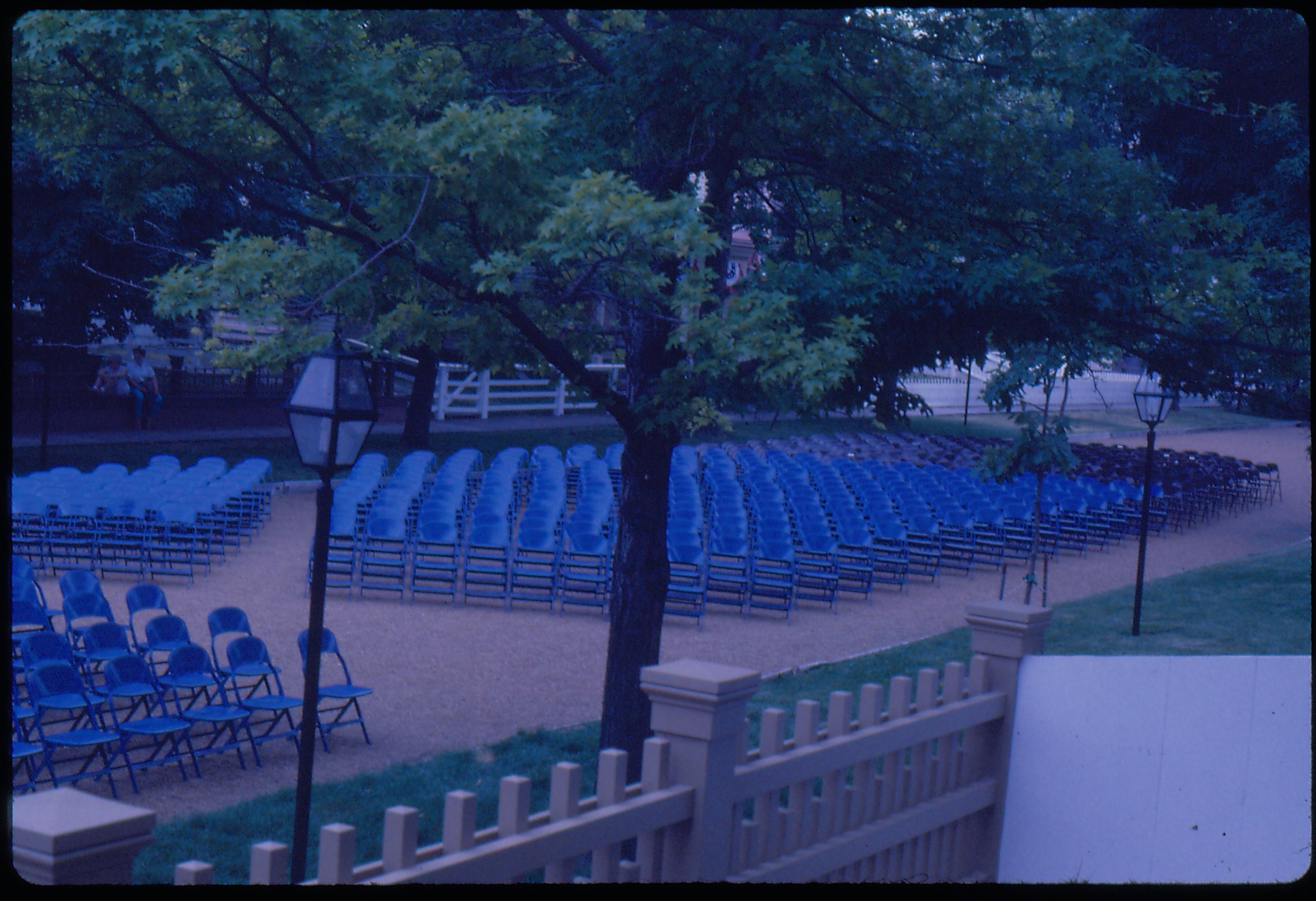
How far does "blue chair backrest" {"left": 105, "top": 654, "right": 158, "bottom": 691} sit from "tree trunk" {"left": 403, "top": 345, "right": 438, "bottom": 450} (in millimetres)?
17367

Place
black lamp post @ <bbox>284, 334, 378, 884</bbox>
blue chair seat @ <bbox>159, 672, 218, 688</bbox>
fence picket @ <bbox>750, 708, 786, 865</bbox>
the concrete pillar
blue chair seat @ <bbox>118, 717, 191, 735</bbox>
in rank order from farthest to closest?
blue chair seat @ <bbox>159, 672, 218, 688</bbox> → blue chair seat @ <bbox>118, 717, 191, 735</bbox> → black lamp post @ <bbox>284, 334, 378, 884</bbox> → fence picket @ <bbox>750, 708, 786, 865</bbox> → the concrete pillar

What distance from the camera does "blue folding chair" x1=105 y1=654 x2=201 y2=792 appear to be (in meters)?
8.14

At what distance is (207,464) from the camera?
1794 cm

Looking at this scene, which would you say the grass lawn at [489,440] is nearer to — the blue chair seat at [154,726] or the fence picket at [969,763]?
the blue chair seat at [154,726]

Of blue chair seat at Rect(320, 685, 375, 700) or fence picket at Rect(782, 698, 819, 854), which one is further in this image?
blue chair seat at Rect(320, 685, 375, 700)

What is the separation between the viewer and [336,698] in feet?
30.8

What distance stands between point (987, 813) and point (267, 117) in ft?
15.1

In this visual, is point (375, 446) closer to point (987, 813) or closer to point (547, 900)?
point (987, 813)

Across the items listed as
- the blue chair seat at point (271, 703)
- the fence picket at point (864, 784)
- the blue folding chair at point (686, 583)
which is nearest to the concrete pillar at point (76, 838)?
the fence picket at point (864, 784)

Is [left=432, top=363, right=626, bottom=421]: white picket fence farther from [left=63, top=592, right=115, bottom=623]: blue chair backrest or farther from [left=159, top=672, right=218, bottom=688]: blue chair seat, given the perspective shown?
[left=159, top=672, right=218, bottom=688]: blue chair seat

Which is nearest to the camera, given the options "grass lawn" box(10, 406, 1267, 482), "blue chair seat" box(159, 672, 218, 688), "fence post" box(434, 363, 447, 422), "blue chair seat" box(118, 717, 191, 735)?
"blue chair seat" box(118, 717, 191, 735)

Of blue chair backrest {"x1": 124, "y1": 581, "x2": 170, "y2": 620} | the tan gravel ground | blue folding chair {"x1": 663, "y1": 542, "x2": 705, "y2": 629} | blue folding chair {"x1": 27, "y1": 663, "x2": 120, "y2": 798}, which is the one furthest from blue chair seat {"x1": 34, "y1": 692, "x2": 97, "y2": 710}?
blue folding chair {"x1": 663, "y1": 542, "x2": 705, "y2": 629}

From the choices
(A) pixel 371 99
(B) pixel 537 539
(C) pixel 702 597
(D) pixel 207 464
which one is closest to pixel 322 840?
(A) pixel 371 99

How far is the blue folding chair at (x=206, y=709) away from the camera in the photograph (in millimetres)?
8602
